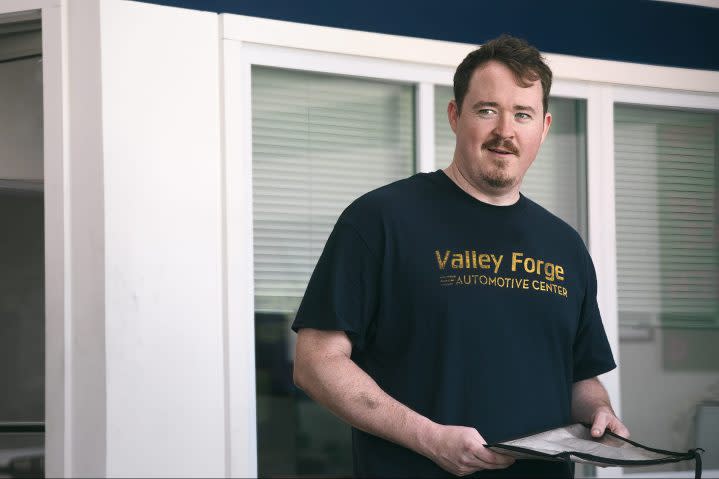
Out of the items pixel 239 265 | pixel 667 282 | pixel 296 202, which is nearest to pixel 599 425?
pixel 239 265

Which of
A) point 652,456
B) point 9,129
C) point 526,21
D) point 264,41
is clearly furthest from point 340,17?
point 652,456

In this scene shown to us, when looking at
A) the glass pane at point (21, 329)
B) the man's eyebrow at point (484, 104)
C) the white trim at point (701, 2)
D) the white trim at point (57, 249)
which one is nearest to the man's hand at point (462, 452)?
the man's eyebrow at point (484, 104)

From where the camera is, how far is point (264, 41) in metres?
3.76

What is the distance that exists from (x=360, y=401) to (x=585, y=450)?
51 cm

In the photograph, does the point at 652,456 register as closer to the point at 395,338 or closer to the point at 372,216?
the point at 395,338

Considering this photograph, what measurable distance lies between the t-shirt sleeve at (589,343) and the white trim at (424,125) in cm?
162

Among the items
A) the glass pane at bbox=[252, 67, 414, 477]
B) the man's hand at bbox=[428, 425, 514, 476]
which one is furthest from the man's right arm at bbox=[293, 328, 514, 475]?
the glass pane at bbox=[252, 67, 414, 477]

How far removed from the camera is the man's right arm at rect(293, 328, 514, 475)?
6.63 ft

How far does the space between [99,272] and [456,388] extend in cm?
167

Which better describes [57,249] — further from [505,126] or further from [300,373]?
[505,126]

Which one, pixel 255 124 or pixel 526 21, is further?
pixel 526 21

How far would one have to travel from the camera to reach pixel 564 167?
4461 mm

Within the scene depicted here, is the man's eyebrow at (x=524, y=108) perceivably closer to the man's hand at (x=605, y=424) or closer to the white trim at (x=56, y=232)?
the man's hand at (x=605, y=424)

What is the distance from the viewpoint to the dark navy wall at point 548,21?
3.90m
